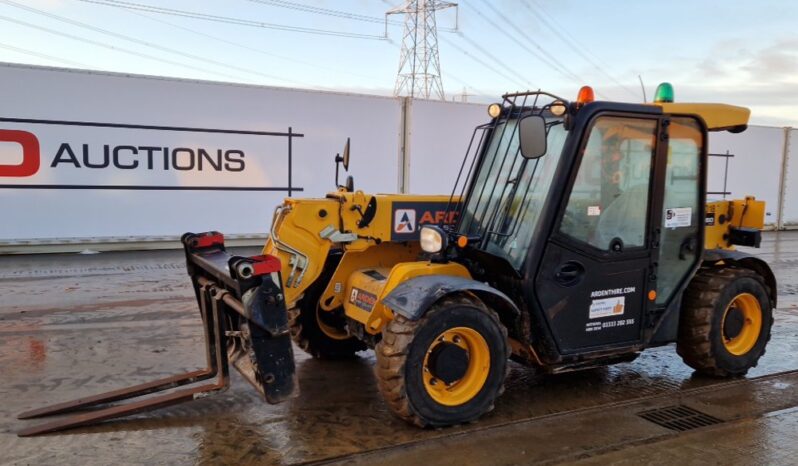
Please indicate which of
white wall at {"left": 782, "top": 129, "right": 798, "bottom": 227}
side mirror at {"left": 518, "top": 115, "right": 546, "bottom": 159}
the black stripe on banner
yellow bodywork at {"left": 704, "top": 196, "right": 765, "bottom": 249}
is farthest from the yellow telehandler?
white wall at {"left": 782, "top": 129, "right": 798, "bottom": 227}

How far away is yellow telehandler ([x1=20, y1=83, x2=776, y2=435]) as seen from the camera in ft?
12.2

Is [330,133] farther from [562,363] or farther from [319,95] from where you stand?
[562,363]

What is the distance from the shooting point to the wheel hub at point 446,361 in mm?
3797

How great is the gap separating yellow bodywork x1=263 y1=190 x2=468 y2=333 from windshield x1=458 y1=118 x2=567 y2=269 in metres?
0.53

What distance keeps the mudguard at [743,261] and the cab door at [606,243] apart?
81 centimetres

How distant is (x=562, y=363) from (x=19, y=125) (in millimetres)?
9434

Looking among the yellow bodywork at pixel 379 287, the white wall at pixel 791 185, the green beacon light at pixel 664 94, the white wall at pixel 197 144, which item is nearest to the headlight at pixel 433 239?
the yellow bodywork at pixel 379 287

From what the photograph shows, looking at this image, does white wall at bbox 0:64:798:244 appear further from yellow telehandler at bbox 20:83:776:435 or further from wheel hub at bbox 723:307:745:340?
wheel hub at bbox 723:307:745:340

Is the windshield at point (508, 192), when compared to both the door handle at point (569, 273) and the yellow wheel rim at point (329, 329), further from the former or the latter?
the yellow wheel rim at point (329, 329)

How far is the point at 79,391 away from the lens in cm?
443

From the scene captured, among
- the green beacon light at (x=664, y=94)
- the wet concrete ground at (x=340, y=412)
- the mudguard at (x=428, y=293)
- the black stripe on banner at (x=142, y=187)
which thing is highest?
the green beacon light at (x=664, y=94)

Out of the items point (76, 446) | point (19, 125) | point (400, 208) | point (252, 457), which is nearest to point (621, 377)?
point (400, 208)

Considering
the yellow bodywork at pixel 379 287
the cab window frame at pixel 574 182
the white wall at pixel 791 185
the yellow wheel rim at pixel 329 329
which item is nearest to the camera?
the cab window frame at pixel 574 182

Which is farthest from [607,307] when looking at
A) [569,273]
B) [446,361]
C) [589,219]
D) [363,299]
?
[363,299]
